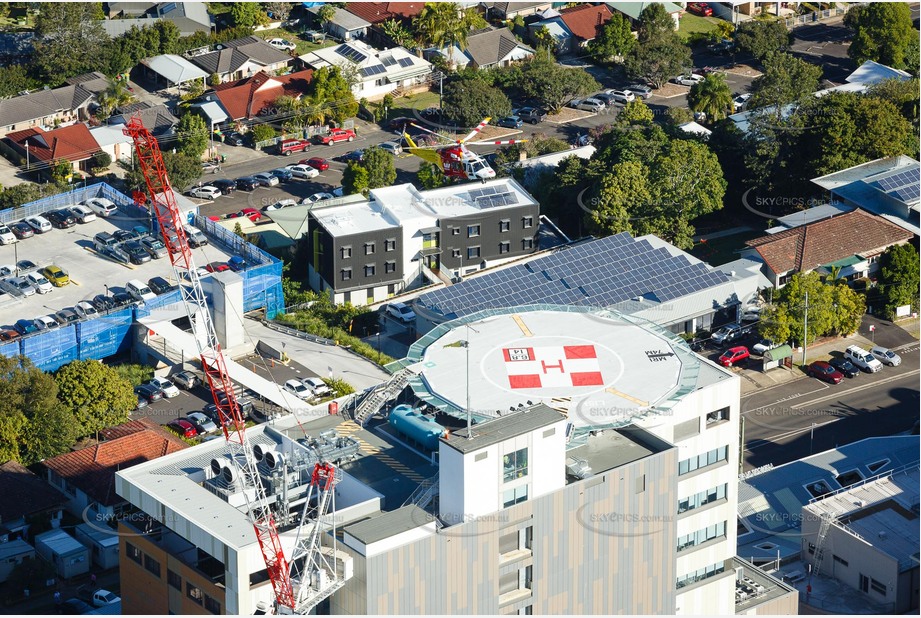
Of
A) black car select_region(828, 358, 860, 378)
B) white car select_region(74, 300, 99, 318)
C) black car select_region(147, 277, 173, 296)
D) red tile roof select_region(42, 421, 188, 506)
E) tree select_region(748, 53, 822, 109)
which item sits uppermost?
tree select_region(748, 53, 822, 109)

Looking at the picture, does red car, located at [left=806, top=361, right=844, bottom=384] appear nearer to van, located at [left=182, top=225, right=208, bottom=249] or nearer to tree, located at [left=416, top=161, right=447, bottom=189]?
tree, located at [left=416, top=161, right=447, bottom=189]

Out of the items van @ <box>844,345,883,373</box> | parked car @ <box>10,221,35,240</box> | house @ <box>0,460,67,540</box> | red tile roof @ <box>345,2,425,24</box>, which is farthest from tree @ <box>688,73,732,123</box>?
house @ <box>0,460,67,540</box>

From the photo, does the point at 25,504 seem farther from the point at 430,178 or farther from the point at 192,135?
the point at 192,135

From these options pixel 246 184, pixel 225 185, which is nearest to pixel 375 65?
pixel 246 184

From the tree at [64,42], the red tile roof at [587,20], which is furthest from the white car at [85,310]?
the red tile roof at [587,20]

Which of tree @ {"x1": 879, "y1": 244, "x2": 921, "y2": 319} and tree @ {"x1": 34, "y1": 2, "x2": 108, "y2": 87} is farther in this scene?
tree @ {"x1": 34, "y1": 2, "x2": 108, "y2": 87}

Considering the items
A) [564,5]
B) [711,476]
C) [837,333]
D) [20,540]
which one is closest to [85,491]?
[20,540]
